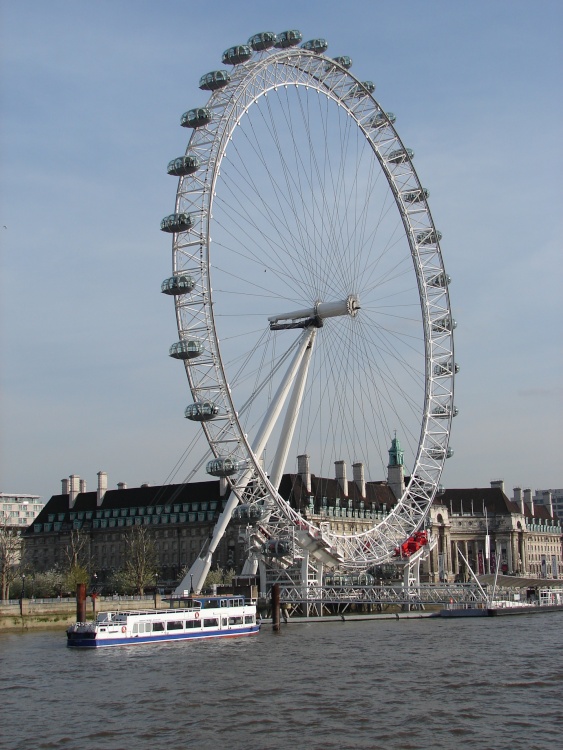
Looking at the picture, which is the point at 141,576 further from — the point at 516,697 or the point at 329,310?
the point at 516,697

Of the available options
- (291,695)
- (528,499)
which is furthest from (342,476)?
(291,695)

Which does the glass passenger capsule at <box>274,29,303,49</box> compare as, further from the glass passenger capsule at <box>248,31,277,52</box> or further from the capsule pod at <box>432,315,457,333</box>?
the capsule pod at <box>432,315,457,333</box>

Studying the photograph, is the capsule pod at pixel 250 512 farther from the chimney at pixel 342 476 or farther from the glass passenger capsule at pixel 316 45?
the chimney at pixel 342 476

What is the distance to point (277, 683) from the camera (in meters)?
44.2

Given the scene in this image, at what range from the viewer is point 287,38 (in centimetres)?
7338

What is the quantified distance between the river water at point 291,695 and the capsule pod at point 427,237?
3797cm

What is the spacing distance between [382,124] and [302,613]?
37678mm

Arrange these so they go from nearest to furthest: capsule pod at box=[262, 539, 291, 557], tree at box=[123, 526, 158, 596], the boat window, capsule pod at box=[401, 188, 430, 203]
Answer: the boat window → capsule pod at box=[262, 539, 291, 557] → capsule pod at box=[401, 188, 430, 203] → tree at box=[123, 526, 158, 596]

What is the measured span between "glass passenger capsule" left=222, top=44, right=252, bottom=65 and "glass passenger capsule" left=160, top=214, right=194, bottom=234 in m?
10.3

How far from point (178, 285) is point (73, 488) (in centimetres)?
7677

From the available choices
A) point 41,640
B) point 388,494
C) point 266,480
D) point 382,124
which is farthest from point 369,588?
point 388,494

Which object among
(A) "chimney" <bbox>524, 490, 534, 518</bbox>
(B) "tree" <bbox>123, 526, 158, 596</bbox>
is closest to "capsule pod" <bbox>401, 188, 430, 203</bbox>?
(B) "tree" <bbox>123, 526, 158, 596</bbox>

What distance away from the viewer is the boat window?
66.9m

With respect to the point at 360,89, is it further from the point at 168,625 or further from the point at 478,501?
the point at 478,501
